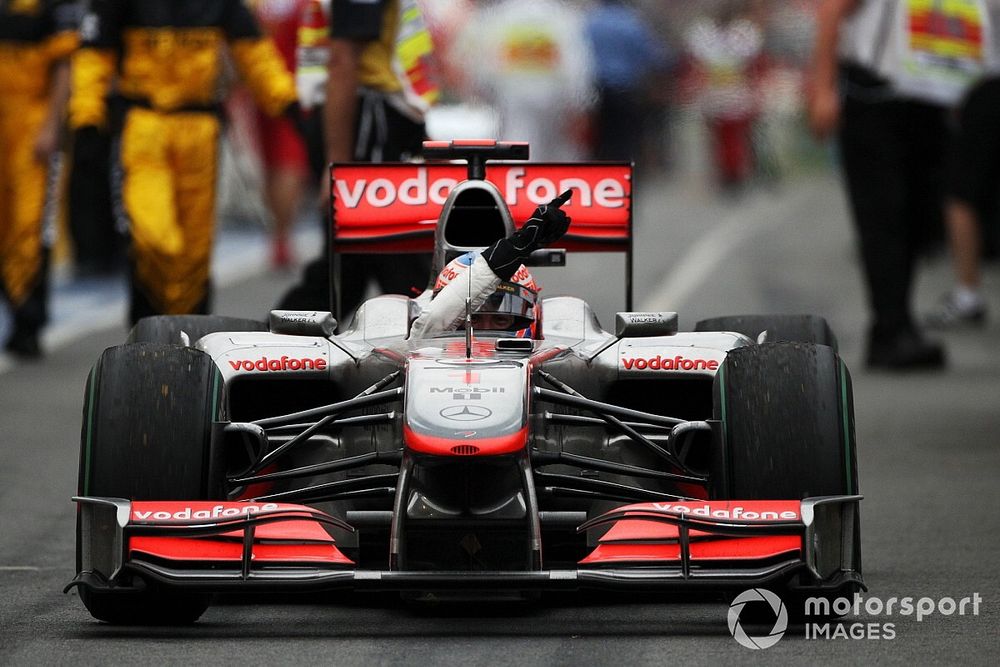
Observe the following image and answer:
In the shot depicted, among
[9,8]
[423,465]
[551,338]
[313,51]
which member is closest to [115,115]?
[313,51]

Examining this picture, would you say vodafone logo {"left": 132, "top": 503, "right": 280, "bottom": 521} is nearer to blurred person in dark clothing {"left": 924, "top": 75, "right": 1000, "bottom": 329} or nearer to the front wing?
the front wing

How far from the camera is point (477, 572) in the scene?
554cm

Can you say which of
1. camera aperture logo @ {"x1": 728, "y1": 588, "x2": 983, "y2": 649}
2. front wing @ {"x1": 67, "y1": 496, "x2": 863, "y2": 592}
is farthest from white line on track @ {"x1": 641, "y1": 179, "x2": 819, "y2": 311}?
front wing @ {"x1": 67, "y1": 496, "x2": 863, "y2": 592}

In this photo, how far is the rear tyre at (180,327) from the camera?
7141mm

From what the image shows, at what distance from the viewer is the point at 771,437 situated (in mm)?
5812

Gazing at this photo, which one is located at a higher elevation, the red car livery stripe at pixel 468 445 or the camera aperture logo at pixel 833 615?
the red car livery stripe at pixel 468 445

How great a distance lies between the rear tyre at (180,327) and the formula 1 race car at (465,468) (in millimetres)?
438

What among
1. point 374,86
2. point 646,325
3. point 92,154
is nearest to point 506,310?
point 646,325

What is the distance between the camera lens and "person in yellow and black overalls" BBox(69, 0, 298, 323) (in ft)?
33.7

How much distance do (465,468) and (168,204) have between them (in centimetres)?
492

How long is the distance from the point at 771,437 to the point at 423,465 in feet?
2.91

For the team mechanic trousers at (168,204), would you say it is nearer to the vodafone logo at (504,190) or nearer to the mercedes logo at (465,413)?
the vodafone logo at (504,190)

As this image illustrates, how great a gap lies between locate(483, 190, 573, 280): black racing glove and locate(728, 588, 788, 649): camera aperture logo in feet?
3.73

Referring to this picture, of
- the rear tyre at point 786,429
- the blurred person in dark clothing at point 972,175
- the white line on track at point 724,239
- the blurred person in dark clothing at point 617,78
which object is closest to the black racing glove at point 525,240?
the rear tyre at point 786,429
